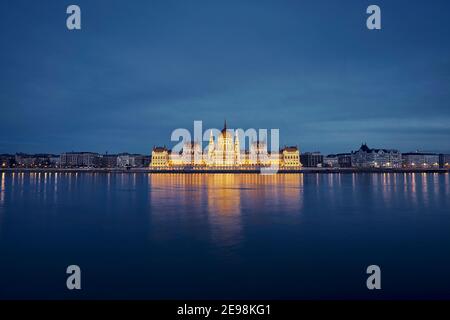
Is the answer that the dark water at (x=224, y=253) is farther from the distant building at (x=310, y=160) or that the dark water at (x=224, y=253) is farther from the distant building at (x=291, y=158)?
the distant building at (x=310, y=160)

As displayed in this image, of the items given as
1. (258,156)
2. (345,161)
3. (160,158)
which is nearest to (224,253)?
(258,156)

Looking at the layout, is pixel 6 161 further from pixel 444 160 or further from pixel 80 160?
pixel 444 160

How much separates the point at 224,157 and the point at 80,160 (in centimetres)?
7785

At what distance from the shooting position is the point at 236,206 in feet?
82.3

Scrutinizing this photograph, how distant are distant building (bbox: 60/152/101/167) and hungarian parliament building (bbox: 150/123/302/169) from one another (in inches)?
2004

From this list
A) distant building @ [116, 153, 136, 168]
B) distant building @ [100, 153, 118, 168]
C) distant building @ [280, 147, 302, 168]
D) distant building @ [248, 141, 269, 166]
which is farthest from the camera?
distant building @ [100, 153, 118, 168]

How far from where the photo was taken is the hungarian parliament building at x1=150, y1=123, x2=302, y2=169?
123 m

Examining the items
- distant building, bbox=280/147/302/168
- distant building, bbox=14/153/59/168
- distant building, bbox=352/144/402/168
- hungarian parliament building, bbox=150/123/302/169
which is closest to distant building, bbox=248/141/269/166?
hungarian parliament building, bbox=150/123/302/169

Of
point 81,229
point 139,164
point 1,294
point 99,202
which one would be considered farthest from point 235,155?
point 1,294

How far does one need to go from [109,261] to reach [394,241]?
35.4 ft

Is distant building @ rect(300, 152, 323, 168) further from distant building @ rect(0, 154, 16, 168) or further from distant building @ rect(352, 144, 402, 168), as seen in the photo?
distant building @ rect(0, 154, 16, 168)

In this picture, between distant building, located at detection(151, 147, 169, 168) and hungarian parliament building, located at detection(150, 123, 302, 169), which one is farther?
distant building, located at detection(151, 147, 169, 168)

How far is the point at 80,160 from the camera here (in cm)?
16650
